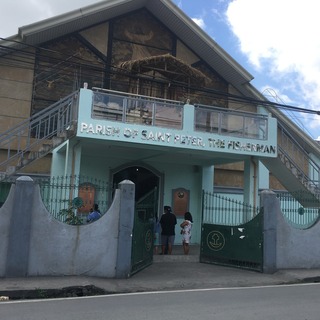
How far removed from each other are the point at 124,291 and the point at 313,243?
267 inches

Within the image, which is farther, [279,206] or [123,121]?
[123,121]

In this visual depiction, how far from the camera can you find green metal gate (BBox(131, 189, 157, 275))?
34.3 feet

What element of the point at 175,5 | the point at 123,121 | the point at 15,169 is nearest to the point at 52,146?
the point at 15,169

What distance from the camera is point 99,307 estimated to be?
6.97 m

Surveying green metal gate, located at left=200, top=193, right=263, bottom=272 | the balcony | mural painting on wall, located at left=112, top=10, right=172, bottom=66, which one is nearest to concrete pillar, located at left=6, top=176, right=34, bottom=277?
the balcony

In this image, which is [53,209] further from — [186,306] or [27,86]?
[27,86]

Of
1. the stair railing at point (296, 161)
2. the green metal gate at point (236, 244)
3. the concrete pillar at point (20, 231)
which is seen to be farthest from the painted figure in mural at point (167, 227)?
the concrete pillar at point (20, 231)

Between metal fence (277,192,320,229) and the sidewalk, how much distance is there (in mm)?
1552

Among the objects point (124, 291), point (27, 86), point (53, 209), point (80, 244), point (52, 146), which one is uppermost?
point (27, 86)

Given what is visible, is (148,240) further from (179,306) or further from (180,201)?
(180,201)

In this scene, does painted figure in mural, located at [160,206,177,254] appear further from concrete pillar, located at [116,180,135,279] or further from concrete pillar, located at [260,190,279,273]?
concrete pillar, located at [116,180,135,279]

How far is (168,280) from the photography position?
32.5 ft

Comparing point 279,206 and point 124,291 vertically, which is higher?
point 279,206

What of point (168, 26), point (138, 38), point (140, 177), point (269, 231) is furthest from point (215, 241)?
point (168, 26)
